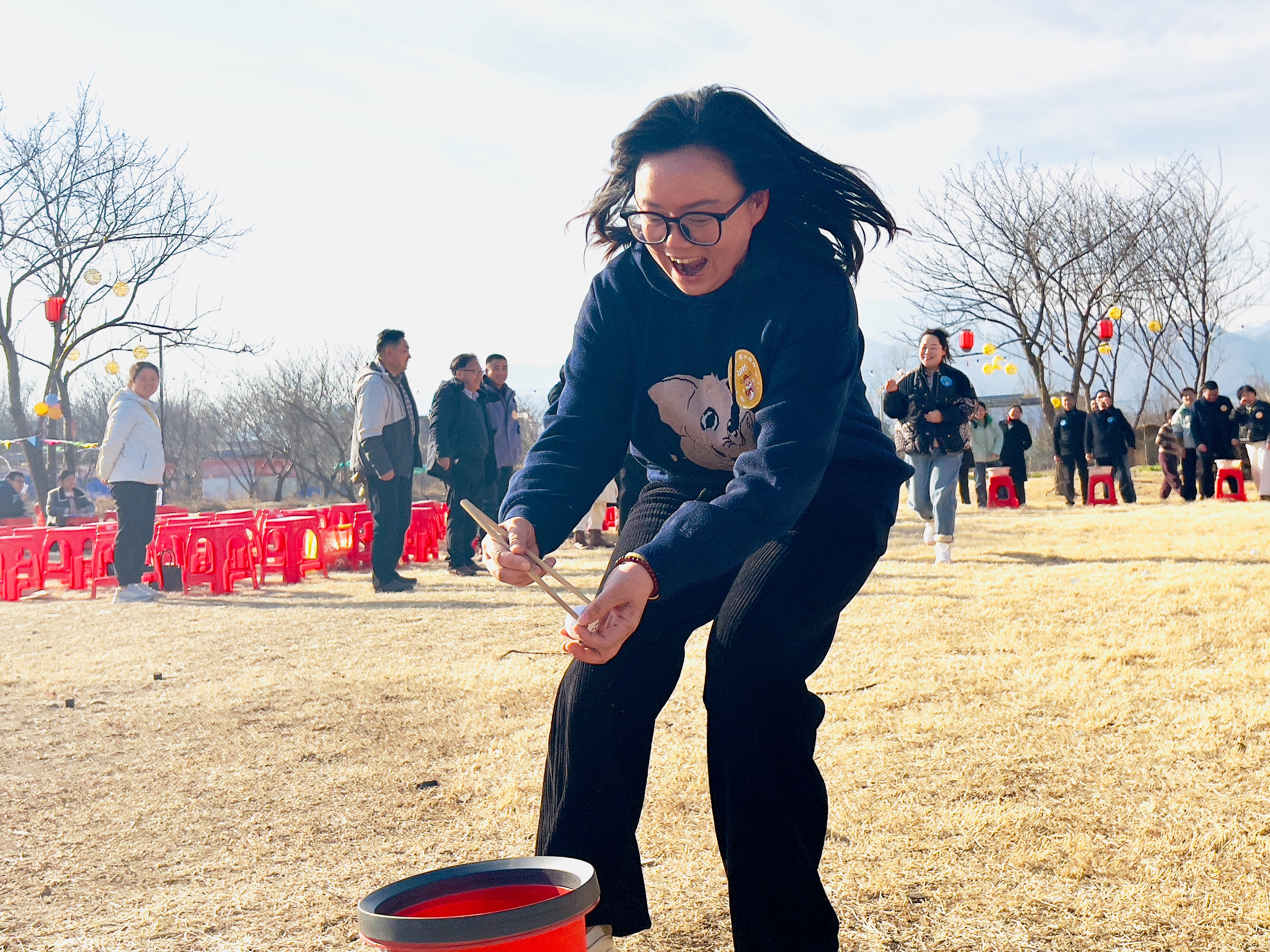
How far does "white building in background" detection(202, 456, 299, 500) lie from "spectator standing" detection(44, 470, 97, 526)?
2975 cm

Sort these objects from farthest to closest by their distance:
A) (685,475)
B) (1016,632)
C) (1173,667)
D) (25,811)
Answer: (1016,632) < (1173,667) < (25,811) < (685,475)

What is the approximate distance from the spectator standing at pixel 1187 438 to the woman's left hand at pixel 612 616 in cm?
1626

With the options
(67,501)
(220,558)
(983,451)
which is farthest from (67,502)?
(983,451)

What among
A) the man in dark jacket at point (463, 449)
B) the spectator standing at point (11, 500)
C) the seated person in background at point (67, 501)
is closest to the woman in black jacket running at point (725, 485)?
the man in dark jacket at point (463, 449)

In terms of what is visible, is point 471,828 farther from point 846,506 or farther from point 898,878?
point 846,506

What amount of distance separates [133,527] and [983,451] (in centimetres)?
1398

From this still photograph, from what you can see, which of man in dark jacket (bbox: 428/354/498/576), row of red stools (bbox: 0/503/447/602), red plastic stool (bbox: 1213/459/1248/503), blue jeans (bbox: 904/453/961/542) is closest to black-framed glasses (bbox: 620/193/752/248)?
blue jeans (bbox: 904/453/961/542)

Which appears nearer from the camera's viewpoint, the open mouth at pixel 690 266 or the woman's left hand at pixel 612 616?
the woman's left hand at pixel 612 616

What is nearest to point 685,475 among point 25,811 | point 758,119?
point 758,119

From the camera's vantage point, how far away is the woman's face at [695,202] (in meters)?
2.05

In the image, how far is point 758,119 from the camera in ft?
7.00

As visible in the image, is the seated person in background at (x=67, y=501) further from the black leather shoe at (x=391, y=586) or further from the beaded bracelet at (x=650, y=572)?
the beaded bracelet at (x=650, y=572)

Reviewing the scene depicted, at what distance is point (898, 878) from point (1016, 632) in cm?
324

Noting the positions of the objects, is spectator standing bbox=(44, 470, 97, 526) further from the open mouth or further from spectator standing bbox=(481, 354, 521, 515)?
the open mouth
